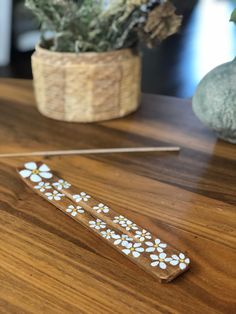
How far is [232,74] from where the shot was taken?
0.68 metres

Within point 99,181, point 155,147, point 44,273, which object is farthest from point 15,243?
point 155,147

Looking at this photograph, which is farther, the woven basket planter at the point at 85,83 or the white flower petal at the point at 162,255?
the woven basket planter at the point at 85,83

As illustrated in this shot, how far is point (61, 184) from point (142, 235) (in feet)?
0.50

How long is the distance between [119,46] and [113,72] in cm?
5

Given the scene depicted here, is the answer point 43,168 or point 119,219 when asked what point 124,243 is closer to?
point 119,219

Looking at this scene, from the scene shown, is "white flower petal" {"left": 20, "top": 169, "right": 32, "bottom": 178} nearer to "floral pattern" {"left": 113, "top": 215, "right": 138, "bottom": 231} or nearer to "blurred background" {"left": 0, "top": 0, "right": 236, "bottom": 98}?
"floral pattern" {"left": 113, "top": 215, "right": 138, "bottom": 231}

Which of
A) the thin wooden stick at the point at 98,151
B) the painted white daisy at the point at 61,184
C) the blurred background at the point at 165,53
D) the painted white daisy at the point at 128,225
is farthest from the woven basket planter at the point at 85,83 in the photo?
the blurred background at the point at 165,53

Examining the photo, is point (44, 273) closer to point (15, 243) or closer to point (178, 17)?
point (15, 243)

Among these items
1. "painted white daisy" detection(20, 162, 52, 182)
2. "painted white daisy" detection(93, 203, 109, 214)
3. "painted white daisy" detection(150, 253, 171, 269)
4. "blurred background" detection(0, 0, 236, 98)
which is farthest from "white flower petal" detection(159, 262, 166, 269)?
"blurred background" detection(0, 0, 236, 98)

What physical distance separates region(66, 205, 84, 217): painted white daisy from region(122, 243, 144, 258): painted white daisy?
3.3 inches

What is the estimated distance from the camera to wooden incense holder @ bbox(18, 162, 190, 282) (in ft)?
1.48

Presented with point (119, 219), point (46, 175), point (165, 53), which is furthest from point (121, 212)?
point (165, 53)

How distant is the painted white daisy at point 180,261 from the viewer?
45cm

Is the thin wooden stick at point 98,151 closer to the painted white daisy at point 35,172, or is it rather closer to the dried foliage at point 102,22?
the painted white daisy at point 35,172
